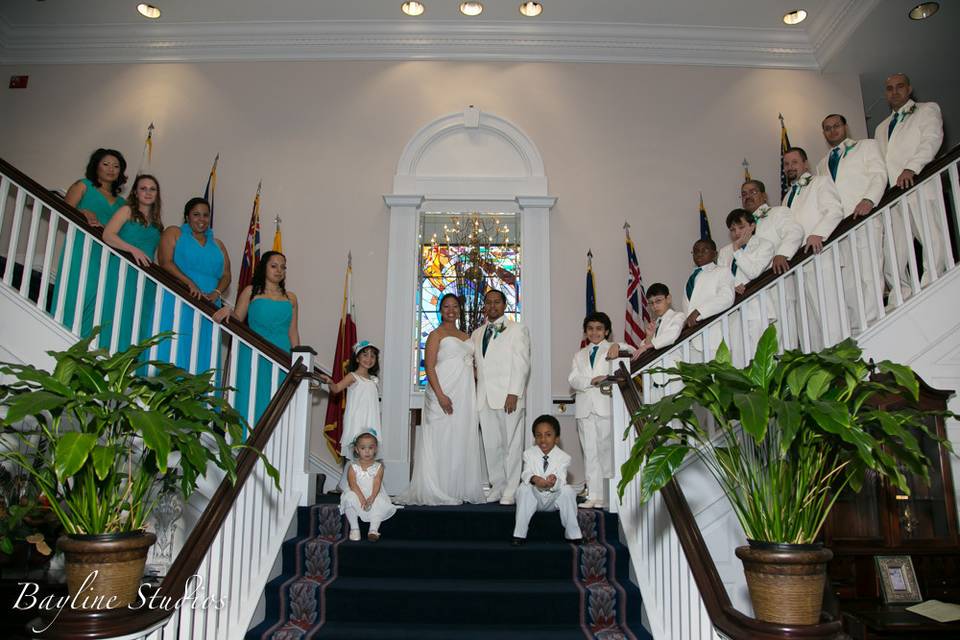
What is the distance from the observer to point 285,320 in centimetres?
555

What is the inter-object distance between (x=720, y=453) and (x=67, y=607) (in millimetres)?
2489

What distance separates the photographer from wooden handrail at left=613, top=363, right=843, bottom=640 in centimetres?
246

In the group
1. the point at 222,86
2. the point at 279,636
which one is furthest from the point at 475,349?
the point at 222,86

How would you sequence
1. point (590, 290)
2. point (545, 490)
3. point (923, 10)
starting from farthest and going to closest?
point (590, 290) < point (923, 10) < point (545, 490)

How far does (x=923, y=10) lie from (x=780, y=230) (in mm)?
3296

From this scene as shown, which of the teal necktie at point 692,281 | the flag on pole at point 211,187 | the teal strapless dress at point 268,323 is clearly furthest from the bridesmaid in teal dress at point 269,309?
the teal necktie at point 692,281

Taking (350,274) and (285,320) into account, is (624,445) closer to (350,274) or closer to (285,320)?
(285,320)

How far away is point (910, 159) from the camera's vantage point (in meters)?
5.16

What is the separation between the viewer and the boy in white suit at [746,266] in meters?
4.74

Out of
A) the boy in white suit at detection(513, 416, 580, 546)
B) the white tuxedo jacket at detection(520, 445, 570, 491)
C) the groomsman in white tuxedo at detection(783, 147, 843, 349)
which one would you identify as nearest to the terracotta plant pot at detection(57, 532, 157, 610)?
the boy in white suit at detection(513, 416, 580, 546)

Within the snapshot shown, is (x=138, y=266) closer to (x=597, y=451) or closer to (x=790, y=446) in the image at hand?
(x=597, y=451)

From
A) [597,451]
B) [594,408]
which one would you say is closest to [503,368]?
[594,408]

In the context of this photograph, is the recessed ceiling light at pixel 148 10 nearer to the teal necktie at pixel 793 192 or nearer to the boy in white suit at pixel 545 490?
the boy in white suit at pixel 545 490

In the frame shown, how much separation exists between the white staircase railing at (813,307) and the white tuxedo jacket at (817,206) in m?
0.23
